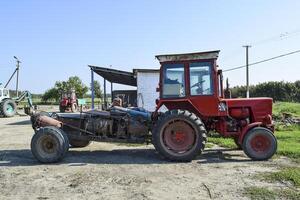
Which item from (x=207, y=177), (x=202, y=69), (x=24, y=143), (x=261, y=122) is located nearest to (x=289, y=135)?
(x=261, y=122)

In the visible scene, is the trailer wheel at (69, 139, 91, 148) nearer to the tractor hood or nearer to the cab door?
the cab door

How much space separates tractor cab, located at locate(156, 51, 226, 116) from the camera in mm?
11867

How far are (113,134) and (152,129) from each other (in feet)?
4.03

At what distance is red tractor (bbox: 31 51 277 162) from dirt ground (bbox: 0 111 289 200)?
1.46ft

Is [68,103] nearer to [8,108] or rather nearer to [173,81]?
[8,108]

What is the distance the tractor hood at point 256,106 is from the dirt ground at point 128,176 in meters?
1.18

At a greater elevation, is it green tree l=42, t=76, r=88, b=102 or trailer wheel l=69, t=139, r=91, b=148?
green tree l=42, t=76, r=88, b=102

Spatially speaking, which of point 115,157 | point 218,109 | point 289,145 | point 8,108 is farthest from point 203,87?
point 8,108

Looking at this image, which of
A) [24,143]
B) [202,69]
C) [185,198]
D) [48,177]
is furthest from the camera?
[24,143]

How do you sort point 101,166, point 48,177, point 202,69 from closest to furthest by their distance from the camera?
point 48,177 → point 101,166 → point 202,69

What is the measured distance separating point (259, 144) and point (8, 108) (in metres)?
28.8

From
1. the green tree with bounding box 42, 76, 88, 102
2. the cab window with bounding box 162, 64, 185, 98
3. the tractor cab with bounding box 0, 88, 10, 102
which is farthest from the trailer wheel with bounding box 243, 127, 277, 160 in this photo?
the green tree with bounding box 42, 76, 88, 102

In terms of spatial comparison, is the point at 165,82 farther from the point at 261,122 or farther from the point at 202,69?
the point at 261,122

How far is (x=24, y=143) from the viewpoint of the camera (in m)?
16.2
